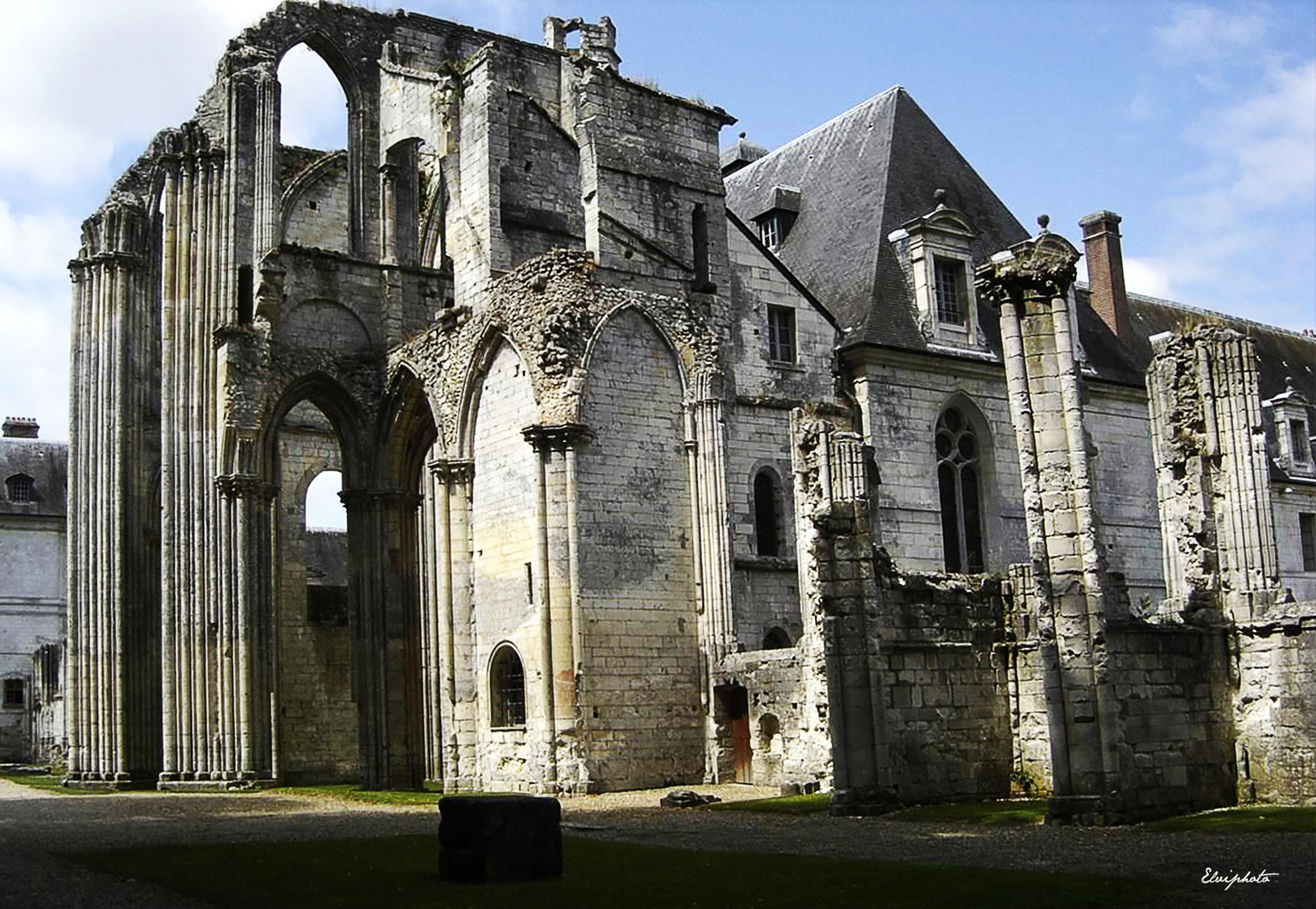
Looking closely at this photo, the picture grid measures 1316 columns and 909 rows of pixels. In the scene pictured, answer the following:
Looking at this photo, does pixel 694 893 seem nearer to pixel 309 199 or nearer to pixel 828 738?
pixel 828 738

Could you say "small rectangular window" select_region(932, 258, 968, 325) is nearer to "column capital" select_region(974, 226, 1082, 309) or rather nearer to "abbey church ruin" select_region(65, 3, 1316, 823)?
"abbey church ruin" select_region(65, 3, 1316, 823)

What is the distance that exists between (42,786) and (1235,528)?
2268 centimetres

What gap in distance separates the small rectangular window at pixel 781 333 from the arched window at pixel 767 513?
83.4 inches

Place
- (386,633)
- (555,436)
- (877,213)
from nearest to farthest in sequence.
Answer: (555,436) < (386,633) < (877,213)

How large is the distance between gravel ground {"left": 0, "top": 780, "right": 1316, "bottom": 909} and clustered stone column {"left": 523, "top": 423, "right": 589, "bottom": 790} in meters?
1.06

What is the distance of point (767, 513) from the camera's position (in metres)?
24.6

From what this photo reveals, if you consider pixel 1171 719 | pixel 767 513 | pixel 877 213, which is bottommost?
pixel 1171 719

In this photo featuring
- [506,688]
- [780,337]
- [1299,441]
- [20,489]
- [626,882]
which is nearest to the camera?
[626,882]

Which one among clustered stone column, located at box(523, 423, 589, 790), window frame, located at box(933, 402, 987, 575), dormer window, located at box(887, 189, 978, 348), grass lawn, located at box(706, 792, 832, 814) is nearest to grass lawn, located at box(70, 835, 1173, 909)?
grass lawn, located at box(706, 792, 832, 814)

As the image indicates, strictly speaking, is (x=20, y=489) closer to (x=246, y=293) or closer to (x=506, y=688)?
(x=246, y=293)

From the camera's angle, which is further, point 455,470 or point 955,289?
point 955,289

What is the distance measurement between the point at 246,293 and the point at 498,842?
59.2ft

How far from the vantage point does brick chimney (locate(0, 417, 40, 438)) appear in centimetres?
5200

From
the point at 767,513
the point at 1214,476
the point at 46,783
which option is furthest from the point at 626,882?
the point at 46,783
